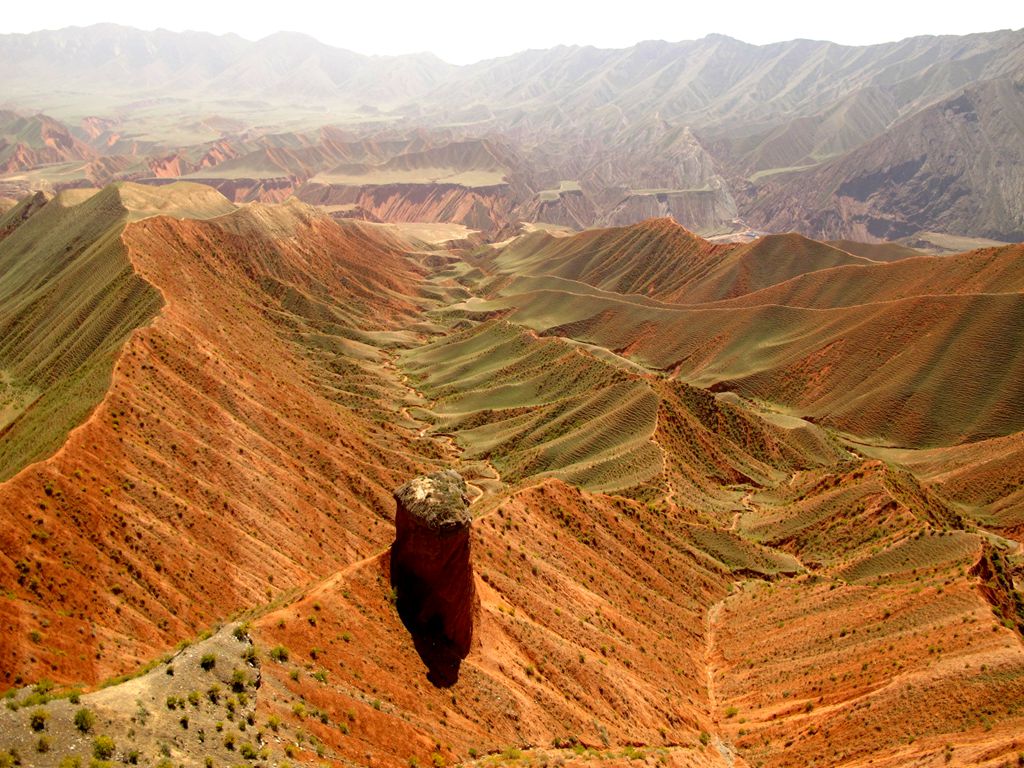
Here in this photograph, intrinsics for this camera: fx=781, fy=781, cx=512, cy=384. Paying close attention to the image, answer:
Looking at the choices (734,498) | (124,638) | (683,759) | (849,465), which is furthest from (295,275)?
(683,759)

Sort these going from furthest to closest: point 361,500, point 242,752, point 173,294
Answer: point 173,294 < point 361,500 < point 242,752

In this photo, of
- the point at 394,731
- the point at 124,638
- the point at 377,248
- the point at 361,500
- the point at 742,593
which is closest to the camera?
the point at 394,731

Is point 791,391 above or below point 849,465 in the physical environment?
below

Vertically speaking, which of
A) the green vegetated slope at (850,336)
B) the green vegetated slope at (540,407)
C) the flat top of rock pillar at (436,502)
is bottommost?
the green vegetated slope at (850,336)

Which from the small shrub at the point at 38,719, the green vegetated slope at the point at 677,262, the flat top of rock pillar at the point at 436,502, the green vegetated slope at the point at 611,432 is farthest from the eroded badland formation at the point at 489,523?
the green vegetated slope at the point at 677,262

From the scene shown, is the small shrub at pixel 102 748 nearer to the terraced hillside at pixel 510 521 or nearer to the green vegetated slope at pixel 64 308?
the terraced hillside at pixel 510 521

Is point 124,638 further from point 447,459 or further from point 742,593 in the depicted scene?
point 447,459

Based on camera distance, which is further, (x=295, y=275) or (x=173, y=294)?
(x=295, y=275)
